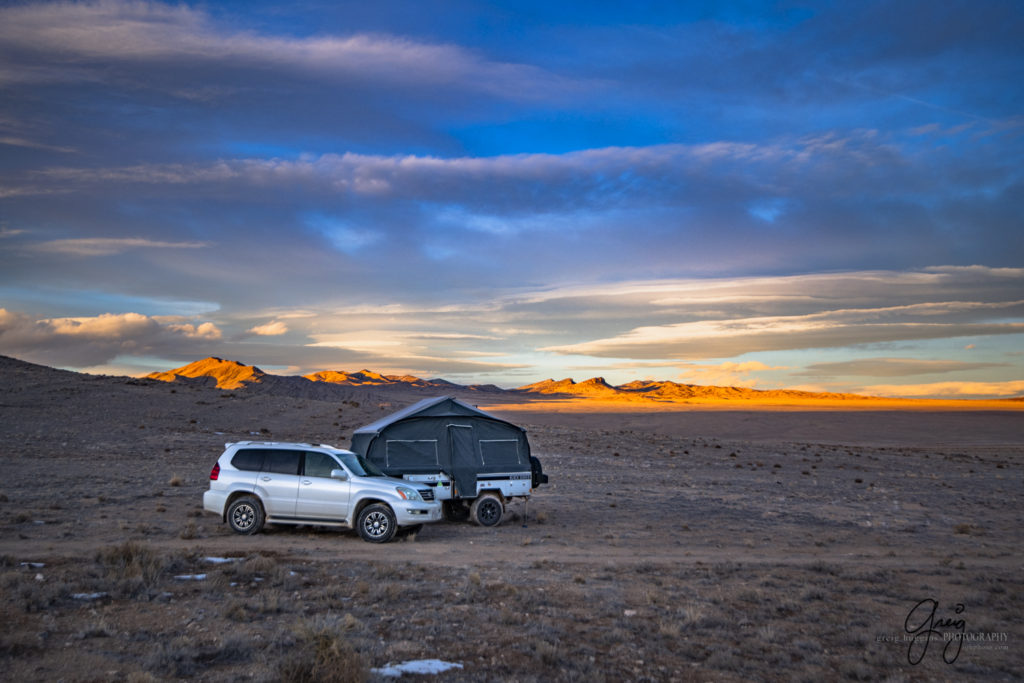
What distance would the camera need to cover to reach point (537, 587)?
35.8 ft

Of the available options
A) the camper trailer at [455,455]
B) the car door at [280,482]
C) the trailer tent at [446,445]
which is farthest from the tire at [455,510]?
the car door at [280,482]

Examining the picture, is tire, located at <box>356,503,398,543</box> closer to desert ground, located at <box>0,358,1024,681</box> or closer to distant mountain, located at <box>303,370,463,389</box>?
desert ground, located at <box>0,358,1024,681</box>

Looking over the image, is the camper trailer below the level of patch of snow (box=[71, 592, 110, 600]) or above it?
above

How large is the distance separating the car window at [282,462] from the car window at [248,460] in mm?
156

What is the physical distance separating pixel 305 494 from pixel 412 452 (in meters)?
3.83

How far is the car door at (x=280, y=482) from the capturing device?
14383mm

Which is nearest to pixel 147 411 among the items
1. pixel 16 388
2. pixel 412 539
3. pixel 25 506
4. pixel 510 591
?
pixel 16 388

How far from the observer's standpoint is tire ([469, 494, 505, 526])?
17922 millimetres

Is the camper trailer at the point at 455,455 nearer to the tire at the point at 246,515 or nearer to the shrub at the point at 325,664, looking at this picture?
the tire at the point at 246,515

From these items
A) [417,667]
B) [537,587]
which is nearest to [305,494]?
[537,587]

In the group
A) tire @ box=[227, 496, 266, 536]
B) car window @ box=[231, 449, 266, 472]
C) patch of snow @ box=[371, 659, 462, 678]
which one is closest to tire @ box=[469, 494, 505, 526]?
tire @ box=[227, 496, 266, 536]

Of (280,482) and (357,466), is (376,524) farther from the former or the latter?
(280,482)

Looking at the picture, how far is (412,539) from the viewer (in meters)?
14.9

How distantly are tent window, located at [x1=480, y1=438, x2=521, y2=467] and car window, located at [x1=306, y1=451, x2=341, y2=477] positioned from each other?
15.3ft
